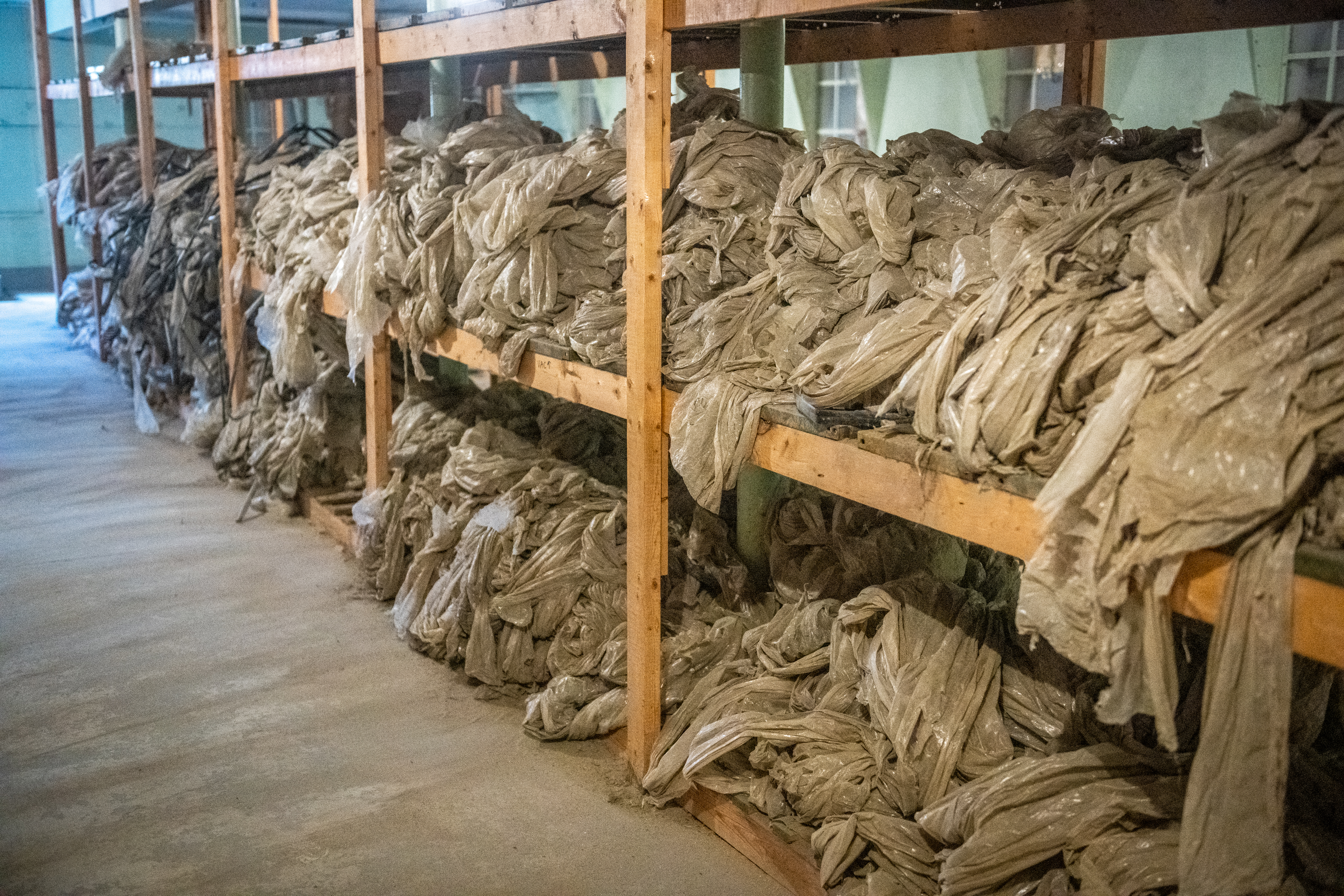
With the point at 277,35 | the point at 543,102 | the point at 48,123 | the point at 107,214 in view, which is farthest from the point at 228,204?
the point at 543,102

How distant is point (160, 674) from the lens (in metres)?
4.44

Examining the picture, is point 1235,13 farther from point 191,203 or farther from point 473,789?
point 191,203

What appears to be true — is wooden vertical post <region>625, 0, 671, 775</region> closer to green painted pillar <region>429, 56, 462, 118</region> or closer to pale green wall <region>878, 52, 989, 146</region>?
green painted pillar <region>429, 56, 462, 118</region>

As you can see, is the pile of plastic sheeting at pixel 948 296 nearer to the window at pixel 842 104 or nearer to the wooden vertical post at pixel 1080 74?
the wooden vertical post at pixel 1080 74

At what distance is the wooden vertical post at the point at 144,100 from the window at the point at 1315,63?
787cm

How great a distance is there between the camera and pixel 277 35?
27.9 ft

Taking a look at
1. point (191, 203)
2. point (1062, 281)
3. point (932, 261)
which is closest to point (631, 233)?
point (932, 261)

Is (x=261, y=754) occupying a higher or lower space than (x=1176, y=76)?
lower

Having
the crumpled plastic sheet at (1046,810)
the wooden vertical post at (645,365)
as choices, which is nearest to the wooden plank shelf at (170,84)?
the wooden vertical post at (645,365)

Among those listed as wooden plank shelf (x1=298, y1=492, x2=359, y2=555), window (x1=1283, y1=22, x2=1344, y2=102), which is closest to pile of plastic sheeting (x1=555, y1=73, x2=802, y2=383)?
wooden plank shelf (x1=298, y1=492, x2=359, y2=555)

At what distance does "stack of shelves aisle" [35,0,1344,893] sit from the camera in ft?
7.92

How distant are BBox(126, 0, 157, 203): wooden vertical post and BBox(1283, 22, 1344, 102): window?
7.87 metres

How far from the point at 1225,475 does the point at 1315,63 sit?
6.48m

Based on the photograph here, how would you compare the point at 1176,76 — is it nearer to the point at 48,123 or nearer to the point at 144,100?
the point at 144,100
